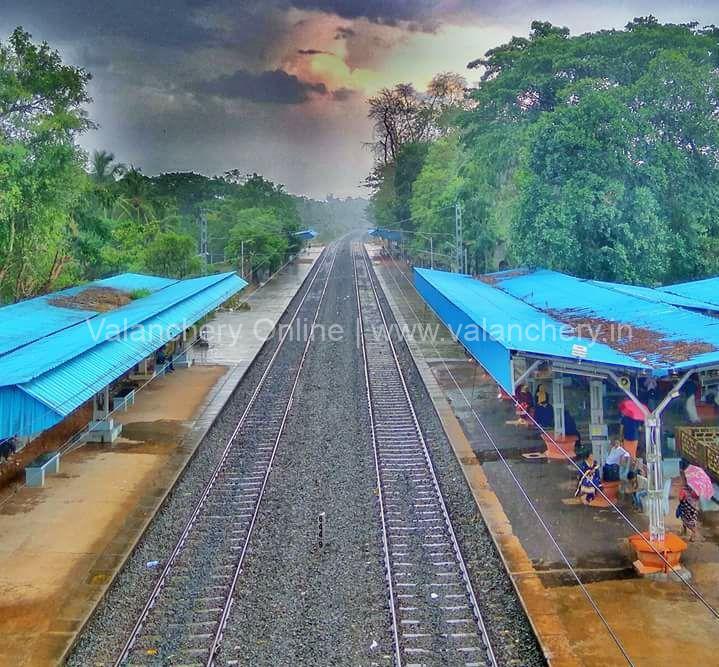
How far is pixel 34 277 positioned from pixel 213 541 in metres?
19.0

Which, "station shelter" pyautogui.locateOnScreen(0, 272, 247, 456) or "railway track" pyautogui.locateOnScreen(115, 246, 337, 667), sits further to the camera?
"station shelter" pyautogui.locateOnScreen(0, 272, 247, 456)

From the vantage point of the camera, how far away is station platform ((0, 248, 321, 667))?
8.73 meters

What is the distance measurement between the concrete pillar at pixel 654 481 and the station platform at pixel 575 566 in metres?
0.59

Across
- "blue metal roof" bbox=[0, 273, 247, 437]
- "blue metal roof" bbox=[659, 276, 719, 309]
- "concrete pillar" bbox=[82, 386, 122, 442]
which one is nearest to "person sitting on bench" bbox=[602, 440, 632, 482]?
"blue metal roof" bbox=[659, 276, 719, 309]

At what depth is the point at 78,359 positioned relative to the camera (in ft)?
43.1

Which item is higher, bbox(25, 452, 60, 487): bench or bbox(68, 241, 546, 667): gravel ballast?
bbox(25, 452, 60, 487): bench

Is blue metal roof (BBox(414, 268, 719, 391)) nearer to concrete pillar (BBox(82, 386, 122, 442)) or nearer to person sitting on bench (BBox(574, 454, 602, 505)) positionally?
person sitting on bench (BBox(574, 454, 602, 505))

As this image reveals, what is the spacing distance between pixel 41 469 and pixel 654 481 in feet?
36.1

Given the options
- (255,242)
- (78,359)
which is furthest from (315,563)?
(255,242)

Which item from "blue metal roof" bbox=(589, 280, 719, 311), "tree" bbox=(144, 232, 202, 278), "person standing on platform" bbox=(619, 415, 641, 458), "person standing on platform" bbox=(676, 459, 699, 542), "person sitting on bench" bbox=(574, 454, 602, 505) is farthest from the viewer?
"tree" bbox=(144, 232, 202, 278)

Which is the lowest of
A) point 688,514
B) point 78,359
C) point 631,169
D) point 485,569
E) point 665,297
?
point 485,569

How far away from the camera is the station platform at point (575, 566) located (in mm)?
7945

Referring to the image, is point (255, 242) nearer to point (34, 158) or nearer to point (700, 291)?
point (34, 158)

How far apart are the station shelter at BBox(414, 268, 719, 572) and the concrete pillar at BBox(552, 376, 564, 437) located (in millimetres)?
21
